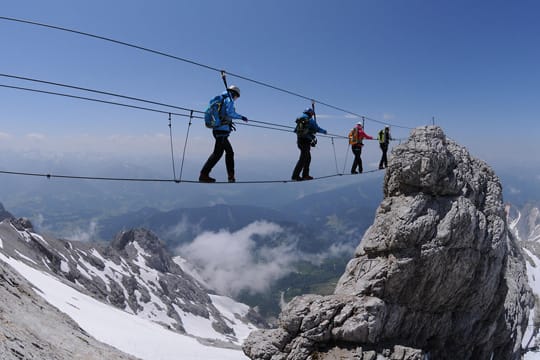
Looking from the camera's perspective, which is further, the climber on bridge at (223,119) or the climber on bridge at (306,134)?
the climber on bridge at (306,134)

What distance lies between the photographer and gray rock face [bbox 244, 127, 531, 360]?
30.0m

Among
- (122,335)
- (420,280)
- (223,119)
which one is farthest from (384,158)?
(122,335)

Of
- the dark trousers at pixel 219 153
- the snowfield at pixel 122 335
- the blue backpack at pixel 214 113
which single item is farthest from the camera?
the snowfield at pixel 122 335

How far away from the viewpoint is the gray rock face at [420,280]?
30016 millimetres

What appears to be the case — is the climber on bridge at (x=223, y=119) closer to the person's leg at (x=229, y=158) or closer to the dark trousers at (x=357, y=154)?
the person's leg at (x=229, y=158)

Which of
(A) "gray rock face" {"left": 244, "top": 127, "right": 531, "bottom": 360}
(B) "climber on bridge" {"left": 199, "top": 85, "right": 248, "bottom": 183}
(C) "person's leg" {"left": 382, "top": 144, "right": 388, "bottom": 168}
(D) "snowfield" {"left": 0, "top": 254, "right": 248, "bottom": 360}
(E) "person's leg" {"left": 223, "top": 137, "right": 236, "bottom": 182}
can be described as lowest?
(D) "snowfield" {"left": 0, "top": 254, "right": 248, "bottom": 360}

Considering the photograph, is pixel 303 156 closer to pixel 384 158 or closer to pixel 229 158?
pixel 229 158

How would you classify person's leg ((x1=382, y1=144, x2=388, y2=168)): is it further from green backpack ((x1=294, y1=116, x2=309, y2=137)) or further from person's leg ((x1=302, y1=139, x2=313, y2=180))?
green backpack ((x1=294, y1=116, x2=309, y2=137))

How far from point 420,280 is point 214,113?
98.5ft

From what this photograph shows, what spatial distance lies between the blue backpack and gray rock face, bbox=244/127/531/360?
22.7 meters

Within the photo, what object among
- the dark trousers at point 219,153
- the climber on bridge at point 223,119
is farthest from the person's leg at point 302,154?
the climber on bridge at point 223,119

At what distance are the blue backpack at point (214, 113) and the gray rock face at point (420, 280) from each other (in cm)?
2268

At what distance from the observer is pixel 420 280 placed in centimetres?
3416

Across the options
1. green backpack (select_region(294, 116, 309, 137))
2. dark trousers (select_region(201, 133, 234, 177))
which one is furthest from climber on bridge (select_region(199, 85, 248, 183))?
green backpack (select_region(294, 116, 309, 137))
